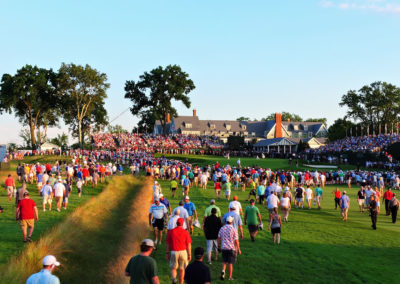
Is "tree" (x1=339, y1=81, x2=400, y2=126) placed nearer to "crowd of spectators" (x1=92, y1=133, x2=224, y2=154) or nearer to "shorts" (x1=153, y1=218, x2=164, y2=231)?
"crowd of spectators" (x1=92, y1=133, x2=224, y2=154)

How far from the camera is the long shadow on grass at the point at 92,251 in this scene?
33.1ft

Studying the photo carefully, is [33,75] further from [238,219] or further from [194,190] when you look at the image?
[238,219]

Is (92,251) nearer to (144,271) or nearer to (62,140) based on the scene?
(144,271)

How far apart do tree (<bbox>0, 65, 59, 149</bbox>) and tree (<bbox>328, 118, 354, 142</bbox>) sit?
62.4m

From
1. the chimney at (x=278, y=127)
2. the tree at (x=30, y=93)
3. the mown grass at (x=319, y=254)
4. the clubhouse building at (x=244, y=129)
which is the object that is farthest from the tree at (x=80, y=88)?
the mown grass at (x=319, y=254)

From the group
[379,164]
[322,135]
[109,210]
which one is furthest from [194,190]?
[322,135]

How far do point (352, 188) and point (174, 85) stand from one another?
48.2 metres

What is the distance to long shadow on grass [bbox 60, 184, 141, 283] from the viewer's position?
10.1m

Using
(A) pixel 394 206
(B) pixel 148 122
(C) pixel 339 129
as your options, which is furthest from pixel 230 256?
(B) pixel 148 122

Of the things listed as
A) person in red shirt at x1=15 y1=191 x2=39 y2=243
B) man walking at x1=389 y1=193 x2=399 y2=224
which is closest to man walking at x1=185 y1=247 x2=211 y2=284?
person in red shirt at x1=15 y1=191 x2=39 y2=243

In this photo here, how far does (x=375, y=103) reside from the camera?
91.2 meters

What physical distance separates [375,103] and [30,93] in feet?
257

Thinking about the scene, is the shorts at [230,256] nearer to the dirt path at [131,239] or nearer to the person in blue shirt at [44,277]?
the dirt path at [131,239]

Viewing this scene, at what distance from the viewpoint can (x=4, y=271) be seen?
29.2 ft
